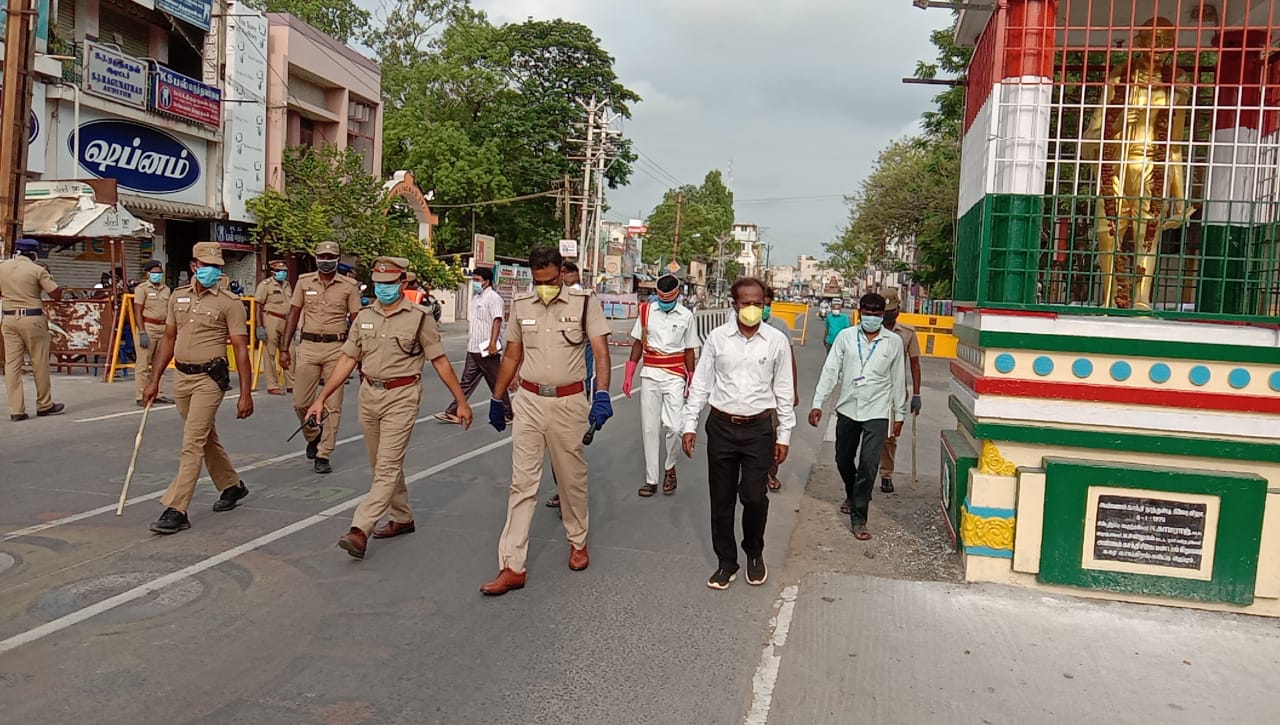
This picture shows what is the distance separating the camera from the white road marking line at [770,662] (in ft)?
13.1

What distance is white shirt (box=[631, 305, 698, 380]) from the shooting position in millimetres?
8125

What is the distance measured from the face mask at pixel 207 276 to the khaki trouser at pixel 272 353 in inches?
252

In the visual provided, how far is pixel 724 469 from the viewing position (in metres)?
5.61

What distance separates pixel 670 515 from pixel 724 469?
1.95m

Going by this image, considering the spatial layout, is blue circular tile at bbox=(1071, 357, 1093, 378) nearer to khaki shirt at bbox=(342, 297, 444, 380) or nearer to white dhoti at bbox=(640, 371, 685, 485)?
white dhoti at bbox=(640, 371, 685, 485)

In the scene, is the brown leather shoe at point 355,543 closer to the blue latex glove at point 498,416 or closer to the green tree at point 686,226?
the blue latex glove at point 498,416

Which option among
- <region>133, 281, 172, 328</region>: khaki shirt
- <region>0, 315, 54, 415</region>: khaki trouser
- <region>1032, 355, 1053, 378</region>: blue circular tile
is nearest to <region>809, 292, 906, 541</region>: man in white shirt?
<region>1032, 355, 1053, 378</region>: blue circular tile

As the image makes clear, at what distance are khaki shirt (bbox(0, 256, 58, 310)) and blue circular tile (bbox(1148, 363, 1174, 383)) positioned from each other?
10682 mm

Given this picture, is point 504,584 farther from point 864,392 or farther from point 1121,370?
point 1121,370

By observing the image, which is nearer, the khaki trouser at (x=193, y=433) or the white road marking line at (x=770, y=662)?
the white road marking line at (x=770, y=662)

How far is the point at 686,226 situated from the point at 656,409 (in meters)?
84.9

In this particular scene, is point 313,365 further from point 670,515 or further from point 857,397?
point 857,397

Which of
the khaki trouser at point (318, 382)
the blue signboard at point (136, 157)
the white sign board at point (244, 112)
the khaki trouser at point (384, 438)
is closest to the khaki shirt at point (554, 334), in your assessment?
the khaki trouser at point (384, 438)

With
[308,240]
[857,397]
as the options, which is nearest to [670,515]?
[857,397]
